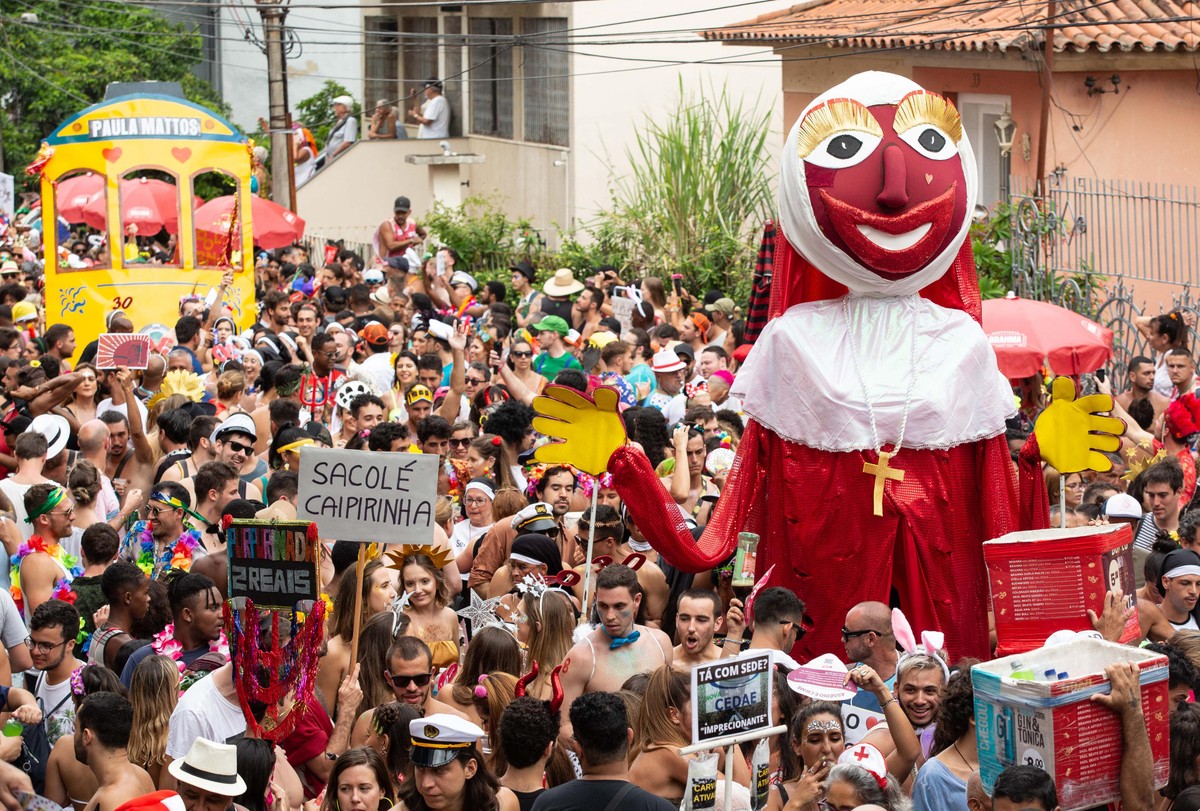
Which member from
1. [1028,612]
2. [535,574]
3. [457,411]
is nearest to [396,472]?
[535,574]

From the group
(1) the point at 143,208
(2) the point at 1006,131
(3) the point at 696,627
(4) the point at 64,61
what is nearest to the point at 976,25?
(2) the point at 1006,131

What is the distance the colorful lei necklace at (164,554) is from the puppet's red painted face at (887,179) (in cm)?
331

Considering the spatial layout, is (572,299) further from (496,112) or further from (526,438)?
(496,112)

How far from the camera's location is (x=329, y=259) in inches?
894

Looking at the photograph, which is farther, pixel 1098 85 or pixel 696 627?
pixel 1098 85

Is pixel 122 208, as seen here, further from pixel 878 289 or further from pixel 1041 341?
pixel 878 289

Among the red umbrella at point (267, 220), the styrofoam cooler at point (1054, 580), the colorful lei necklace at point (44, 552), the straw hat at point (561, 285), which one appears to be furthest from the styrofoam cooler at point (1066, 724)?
the red umbrella at point (267, 220)

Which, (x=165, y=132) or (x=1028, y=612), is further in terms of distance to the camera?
(x=165, y=132)

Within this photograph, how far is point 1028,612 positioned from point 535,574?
233 cm

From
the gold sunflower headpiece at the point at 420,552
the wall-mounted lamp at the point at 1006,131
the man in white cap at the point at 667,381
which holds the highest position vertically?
the wall-mounted lamp at the point at 1006,131

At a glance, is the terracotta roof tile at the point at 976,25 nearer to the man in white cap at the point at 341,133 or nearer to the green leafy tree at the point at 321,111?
the man in white cap at the point at 341,133

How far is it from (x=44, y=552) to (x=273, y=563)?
222 cm

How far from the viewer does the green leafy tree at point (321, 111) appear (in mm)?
32500

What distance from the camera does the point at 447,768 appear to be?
545 centimetres
